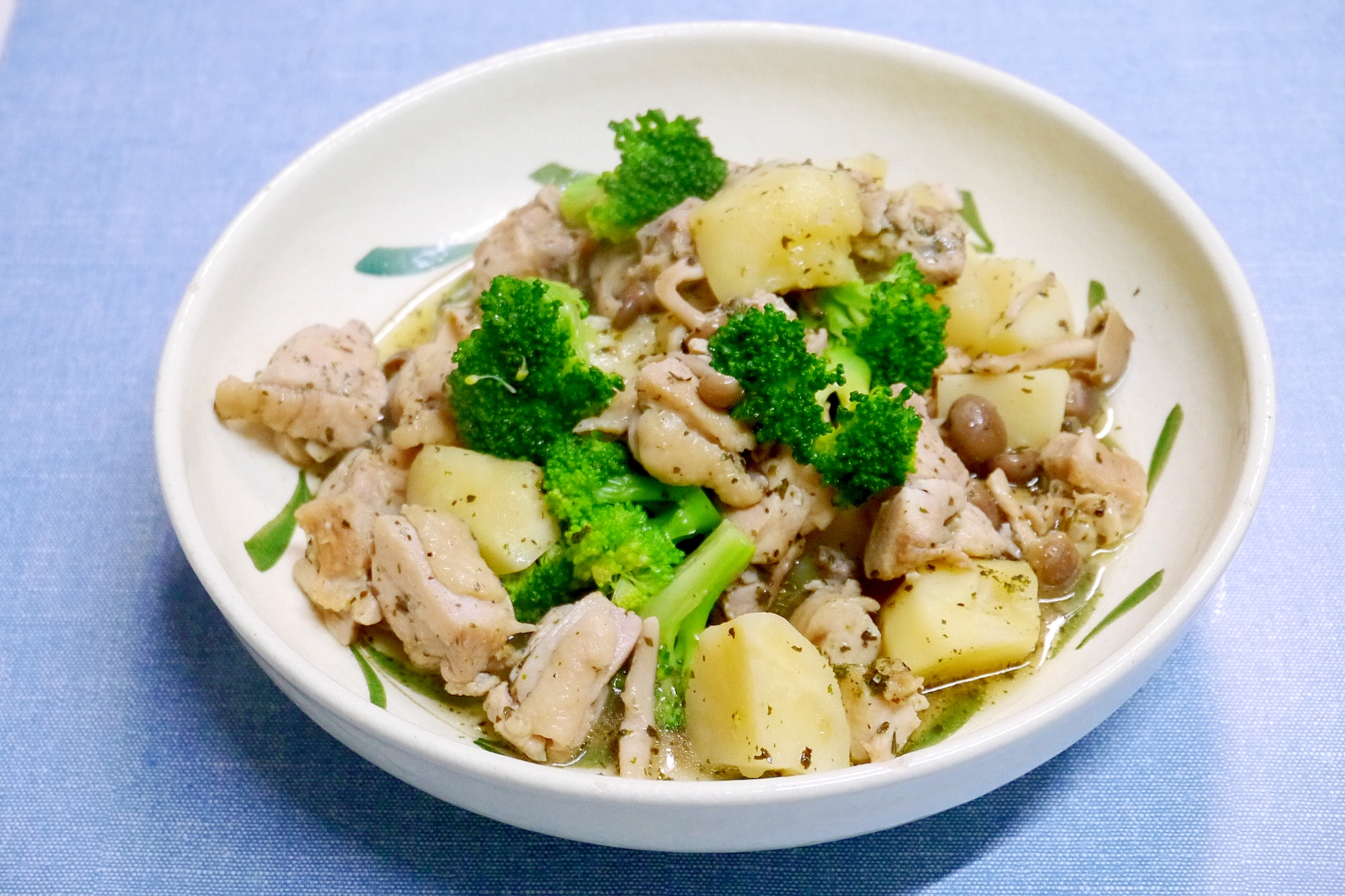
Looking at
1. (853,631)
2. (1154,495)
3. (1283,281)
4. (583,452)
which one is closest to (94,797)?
(583,452)

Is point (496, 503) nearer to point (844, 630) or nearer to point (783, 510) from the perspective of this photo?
point (783, 510)

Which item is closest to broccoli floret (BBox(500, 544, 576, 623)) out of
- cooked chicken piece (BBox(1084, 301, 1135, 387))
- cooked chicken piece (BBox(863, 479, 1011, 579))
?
Result: cooked chicken piece (BBox(863, 479, 1011, 579))

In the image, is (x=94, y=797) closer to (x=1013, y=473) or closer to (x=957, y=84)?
(x=1013, y=473)

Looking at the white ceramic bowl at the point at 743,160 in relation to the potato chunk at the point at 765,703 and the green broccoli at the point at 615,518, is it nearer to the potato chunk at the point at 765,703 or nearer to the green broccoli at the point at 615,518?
the potato chunk at the point at 765,703

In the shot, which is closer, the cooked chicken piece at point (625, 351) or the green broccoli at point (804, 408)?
the green broccoli at point (804, 408)

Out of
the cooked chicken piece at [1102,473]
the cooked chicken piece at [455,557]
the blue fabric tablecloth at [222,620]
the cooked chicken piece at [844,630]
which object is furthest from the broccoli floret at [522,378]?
the cooked chicken piece at [1102,473]
